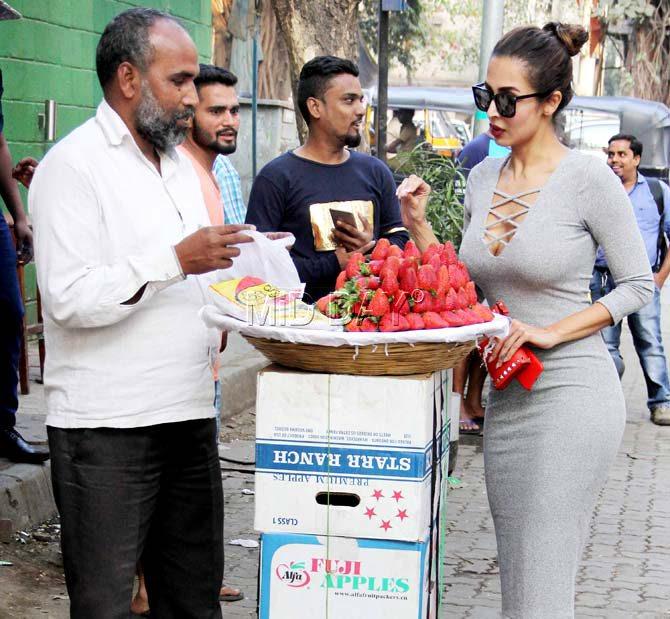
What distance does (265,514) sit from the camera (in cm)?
320

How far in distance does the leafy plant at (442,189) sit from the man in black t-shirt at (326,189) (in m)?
3.11

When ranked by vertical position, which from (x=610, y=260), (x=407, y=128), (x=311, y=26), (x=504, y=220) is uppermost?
(x=311, y=26)

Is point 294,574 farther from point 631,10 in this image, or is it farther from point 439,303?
point 631,10

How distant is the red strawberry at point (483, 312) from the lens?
3.21m

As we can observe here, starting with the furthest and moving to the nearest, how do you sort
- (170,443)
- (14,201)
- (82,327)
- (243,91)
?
1. (243,91)
2. (14,201)
3. (170,443)
4. (82,327)

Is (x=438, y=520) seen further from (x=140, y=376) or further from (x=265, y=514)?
(x=140, y=376)

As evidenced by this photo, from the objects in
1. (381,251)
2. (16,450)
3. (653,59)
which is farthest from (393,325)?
(653,59)

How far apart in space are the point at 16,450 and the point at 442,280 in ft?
10.00

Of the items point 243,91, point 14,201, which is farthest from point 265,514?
point 243,91

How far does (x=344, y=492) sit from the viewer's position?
3145 mm

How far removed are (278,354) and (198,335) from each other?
0.81 feet

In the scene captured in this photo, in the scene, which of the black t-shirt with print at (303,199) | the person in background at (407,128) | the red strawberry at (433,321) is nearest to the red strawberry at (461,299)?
the red strawberry at (433,321)

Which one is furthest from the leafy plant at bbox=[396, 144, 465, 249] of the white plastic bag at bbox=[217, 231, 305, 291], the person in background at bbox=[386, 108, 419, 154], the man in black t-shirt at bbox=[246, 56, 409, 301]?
the person in background at bbox=[386, 108, 419, 154]

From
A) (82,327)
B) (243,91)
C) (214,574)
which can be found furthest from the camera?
(243,91)
